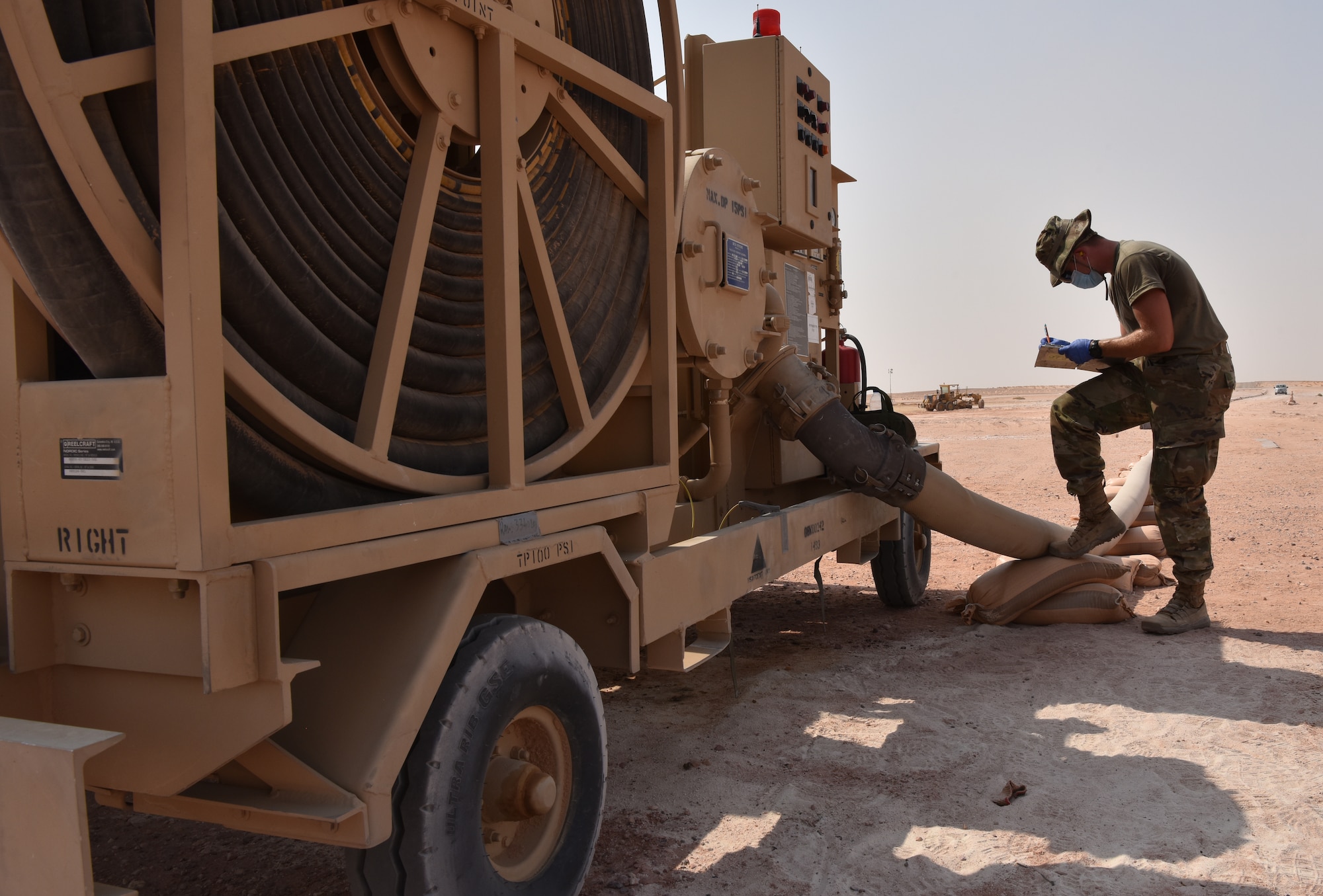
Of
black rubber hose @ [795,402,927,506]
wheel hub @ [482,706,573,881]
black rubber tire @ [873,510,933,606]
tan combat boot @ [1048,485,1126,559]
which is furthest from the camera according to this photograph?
black rubber tire @ [873,510,933,606]

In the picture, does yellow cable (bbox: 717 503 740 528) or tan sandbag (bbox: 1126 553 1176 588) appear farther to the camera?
→ tan sandbag (bbox: 1126 553 1176 588)

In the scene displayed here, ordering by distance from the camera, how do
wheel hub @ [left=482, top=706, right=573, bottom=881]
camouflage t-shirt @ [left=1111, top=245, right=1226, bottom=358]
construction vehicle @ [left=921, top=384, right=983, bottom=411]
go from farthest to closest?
construction vehicle @ [left=921, top=384, right=983, bottom=411] → camouflage t-shirt @ [left=1111, top=245, right=1226, bottom=358] → wheel hub @ [left=482, top=706, right=573, bottom=881]

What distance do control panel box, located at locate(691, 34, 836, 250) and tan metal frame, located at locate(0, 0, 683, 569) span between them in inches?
71.5

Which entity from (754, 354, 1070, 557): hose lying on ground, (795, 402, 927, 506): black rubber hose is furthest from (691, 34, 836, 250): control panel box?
(795, 402, 927, 506): black rubber hose

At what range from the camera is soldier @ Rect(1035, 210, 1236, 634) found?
17.8 ft

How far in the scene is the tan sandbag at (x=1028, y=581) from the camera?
5707mm

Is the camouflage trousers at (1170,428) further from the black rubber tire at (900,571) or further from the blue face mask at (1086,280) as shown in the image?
the black rubber tire at (900,571)

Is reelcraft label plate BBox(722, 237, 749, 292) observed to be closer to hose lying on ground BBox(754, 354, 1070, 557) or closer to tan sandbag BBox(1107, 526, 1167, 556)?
hose lying on ground BBox(754, 354, 1070, 557)

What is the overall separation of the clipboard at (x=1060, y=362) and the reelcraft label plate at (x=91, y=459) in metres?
4.99

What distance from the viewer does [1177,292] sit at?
545 cm

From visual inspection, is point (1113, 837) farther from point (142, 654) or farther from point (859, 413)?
point (859, 413)

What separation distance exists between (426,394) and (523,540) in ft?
1.46

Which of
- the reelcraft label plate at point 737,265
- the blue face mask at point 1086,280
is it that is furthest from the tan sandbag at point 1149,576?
the reelcraft label plate at point 737,265

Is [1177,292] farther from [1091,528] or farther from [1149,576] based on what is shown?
[1149,576]
